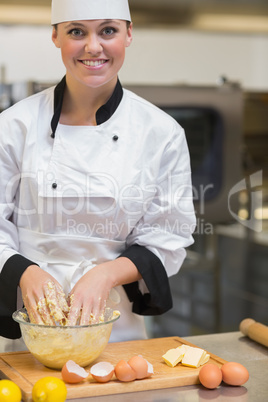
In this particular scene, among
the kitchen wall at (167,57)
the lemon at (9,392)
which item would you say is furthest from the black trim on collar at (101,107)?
the kitchen wall at (167,57)

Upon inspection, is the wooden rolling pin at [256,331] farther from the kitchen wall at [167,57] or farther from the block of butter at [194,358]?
the kitchen wall at [167,57]

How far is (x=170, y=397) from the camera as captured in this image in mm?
1158

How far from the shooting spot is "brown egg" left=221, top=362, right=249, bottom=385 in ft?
3.92

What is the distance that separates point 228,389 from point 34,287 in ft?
1.39

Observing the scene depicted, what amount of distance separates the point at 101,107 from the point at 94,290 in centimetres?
43

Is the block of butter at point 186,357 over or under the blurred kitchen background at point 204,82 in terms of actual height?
under

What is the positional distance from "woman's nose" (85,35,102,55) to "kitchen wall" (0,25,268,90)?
1150 millimetres

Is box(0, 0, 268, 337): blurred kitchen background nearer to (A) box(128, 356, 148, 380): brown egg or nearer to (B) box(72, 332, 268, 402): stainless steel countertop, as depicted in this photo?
(B) box(72, 332, 268, 402): stainless steel countertop

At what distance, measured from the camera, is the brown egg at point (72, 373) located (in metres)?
1.15

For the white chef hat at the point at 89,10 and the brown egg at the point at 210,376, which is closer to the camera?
the brown egg at the point at 210,376

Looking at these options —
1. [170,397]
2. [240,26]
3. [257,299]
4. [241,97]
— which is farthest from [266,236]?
[170,397]

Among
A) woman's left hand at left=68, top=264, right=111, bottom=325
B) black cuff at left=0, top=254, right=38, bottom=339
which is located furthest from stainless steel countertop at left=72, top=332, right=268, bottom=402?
black cuff at left=0, top=254, right=38, bottom=339

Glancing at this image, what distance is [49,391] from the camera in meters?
1.05

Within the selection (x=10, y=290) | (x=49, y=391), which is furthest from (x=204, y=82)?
(x=49, y=391)
